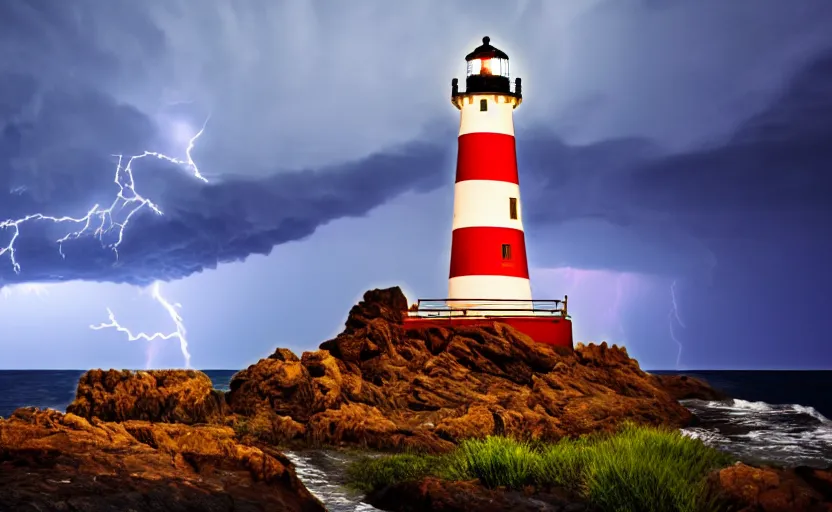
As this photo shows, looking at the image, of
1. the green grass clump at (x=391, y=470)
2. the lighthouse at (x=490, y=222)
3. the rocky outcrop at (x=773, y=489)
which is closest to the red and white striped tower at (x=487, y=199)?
the lighthouse at (x=490, y=222)

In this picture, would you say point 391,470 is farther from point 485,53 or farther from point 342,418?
point 485,53

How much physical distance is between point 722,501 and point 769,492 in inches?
27.5

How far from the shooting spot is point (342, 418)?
25.9m

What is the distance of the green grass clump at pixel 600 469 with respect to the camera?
47.2 feet

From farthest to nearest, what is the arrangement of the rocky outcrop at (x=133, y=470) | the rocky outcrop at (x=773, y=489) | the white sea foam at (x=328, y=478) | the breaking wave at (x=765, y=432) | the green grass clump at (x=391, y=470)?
the breaking wave at (x=765, y=432)
the green grass clump at (x=391, y=470)
the white sea foam at (x=328, y=478)
the rocky outcrop at (x=773, y=489)
the rocky outcrop at (x=133, y=470)

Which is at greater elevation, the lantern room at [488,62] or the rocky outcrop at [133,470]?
the lantern room at [488,62]

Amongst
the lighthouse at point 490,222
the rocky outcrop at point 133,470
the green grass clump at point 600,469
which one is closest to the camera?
the rocky outcrop at point 133,470

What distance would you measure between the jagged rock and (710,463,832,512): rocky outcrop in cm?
1546

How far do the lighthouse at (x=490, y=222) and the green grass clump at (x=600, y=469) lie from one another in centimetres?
1557

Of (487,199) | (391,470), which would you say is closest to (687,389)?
(487,199)

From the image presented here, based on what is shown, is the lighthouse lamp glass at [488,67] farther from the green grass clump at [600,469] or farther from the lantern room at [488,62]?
the green grass clump at [600,469]

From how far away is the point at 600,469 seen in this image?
50.6 ft

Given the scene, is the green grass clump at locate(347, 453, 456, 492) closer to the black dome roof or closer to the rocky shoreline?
the rocky shoreline

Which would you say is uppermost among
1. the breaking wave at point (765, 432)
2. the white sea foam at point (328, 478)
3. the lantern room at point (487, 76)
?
the lantern room at point (487, 76)
